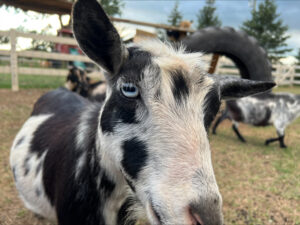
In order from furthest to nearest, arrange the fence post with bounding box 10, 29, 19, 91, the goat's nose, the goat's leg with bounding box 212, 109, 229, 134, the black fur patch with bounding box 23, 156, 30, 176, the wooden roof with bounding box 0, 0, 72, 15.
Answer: the fence post with bounding box 10, 29, 19, 91, the goat's leg with bounding box 212, 109, 229, 134, the wooden roof with bounding box 0, 0, 72, 15, the black fur patch with bounding box 23, 156, 30, 176, the goat's nose

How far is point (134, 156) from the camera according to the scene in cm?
150

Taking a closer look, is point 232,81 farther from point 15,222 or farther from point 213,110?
point 15,222

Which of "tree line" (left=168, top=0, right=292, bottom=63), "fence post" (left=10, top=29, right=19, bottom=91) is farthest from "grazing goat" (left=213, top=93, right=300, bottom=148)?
"tree line" (left=168, top=0, right=292, bottom=63)

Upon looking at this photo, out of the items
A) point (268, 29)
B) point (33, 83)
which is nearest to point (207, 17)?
point (268, 29)

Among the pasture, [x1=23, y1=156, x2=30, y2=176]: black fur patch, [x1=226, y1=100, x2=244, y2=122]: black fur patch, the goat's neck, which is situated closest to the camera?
the goat's neck

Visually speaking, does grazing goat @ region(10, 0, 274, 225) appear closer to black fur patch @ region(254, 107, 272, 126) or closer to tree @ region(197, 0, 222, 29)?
black fur patch @ region(254, 107, 272, 126)

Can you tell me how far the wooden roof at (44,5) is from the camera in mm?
8367

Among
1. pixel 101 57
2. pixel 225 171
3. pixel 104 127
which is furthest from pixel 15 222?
pixel 225 171

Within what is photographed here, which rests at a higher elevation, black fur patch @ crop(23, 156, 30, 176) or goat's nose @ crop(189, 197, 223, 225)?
goat's nose @ crop(189, 197, 223, 225)

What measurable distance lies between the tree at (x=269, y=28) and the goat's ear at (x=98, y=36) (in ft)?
105

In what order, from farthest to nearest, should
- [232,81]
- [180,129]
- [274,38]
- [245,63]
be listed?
1. [274,38]
2. [245,63]
3. [232,81]
4. [180,129]

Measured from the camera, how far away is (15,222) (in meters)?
3.40

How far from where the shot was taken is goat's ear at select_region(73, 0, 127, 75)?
1.55m

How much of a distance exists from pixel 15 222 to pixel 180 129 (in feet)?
10.3
